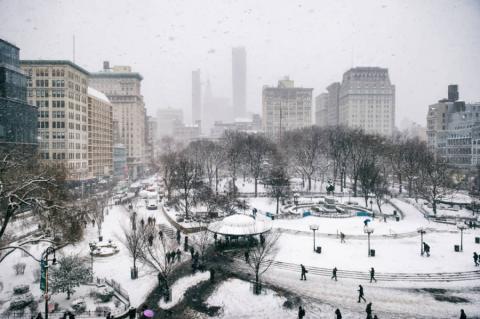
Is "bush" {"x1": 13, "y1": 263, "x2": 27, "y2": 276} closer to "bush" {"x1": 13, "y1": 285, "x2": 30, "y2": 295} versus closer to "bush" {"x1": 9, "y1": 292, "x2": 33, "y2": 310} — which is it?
"bush" {"x1": 13, "y1": 285, "x2": 30, "y2": 295}

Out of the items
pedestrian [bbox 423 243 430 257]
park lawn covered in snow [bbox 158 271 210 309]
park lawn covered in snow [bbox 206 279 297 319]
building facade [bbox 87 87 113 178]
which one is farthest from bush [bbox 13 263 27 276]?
building facade [bbox 87 87 113 178]

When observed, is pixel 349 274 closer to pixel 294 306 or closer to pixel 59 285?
pixel 294 306

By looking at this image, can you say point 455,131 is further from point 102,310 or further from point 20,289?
point 20,289

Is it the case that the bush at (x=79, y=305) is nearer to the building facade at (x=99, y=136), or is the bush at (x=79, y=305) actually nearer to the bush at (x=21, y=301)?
the bush at (x=21, y=301)

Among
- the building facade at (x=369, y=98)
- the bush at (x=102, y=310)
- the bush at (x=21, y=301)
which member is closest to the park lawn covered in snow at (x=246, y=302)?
the bush at (x=102, y=310)

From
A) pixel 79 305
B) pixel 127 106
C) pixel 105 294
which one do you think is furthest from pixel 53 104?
pixel 79 305
